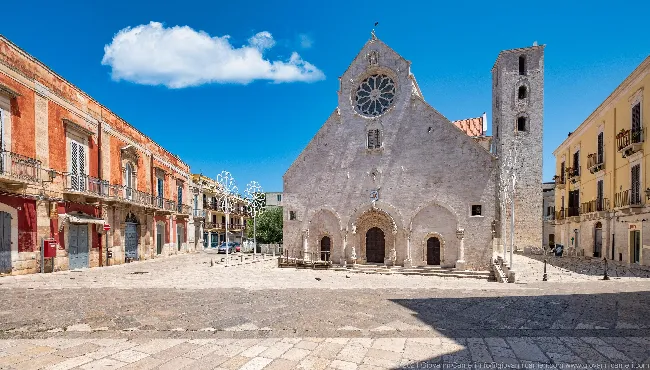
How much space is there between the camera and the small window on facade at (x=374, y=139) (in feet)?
75.1

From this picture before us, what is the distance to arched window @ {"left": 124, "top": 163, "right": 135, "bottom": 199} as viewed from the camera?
22.6 m

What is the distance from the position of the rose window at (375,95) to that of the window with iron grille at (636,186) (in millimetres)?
13996

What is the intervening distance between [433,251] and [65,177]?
19710 mm

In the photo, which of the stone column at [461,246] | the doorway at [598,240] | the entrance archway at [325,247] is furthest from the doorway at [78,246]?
the doorway at [598,240]

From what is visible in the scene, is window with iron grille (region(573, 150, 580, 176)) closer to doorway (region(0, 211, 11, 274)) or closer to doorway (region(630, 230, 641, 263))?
doorway (region(630, 230, 641, 263))

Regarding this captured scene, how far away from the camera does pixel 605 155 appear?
2394 centimetres

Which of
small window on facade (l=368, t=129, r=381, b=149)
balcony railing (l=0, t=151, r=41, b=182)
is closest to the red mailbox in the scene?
balcony railing (l=0, t=151, r=41, b=182)

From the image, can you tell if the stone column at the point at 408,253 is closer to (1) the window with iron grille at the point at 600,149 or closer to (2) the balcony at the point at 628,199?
(2) the balcony at the point at 628,199

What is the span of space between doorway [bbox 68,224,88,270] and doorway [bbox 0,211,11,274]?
126 inches

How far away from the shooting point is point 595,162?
25.2 m

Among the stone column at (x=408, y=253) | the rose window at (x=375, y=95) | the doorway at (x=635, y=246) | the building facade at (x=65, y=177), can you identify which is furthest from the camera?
the rose window at (x=375, y=95)

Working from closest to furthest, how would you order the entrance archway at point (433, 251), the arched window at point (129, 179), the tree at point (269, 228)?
the entrance archway at point (433, 251) → the arched window at point (129, 179) → the tree at point (269, 228)

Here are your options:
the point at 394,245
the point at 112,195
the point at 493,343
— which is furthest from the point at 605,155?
the point at 112,195

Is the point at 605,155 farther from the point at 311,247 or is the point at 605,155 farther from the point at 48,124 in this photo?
the point at 48,124
